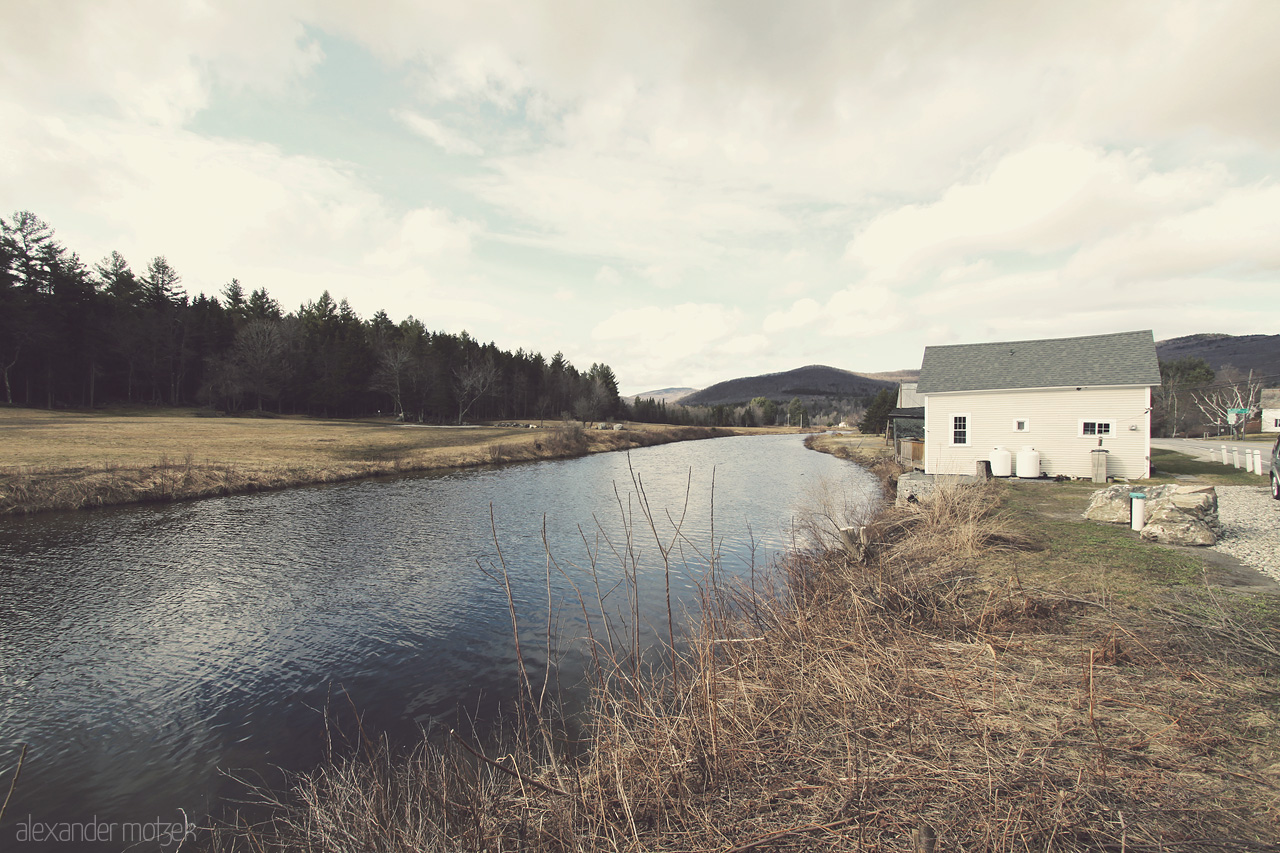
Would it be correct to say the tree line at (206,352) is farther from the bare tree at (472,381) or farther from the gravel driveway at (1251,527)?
the gravel driveway at (1251,527)

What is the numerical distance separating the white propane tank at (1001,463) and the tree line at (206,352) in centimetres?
5474

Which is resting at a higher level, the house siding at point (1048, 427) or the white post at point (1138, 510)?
the house siding at point (1048, 427)

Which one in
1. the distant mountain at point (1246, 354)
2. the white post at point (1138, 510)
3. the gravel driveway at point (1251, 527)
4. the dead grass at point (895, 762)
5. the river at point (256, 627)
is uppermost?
the distant mountain at point (1246, 354)

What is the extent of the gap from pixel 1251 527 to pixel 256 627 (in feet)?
63.5

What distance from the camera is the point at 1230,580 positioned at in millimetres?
7656

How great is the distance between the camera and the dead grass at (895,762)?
10.4 ft

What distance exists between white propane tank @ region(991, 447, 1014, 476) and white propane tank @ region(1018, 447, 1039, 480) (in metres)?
0.40

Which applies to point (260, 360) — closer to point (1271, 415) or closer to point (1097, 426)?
point (1097, 426)

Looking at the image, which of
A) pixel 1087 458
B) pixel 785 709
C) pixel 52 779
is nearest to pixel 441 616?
pixel 52 779

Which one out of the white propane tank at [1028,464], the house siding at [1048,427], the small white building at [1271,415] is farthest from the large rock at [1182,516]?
the small white building at [1271,415]

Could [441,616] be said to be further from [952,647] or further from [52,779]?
[952,647]

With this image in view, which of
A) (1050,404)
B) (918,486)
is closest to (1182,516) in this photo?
(918,486)

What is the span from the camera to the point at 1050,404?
21.8 metres

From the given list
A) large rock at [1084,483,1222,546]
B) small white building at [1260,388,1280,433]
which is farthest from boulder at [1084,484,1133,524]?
small white building at [1260,388,1280,433]
